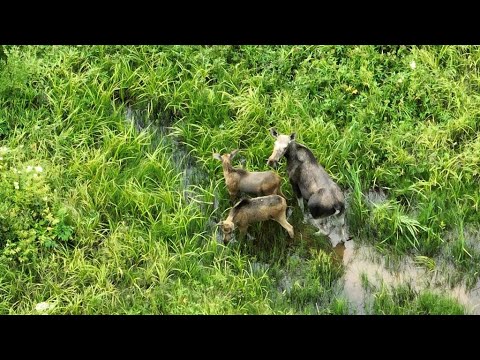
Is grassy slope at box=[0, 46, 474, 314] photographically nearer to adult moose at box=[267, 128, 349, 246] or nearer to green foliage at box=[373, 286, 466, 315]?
green foliage at box=[373, 286, 466, 315]

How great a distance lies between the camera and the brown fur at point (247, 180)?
9.65m

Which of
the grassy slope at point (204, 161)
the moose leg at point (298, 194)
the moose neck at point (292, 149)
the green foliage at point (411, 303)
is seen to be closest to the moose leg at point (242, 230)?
the grassy slope at point (204, 161)

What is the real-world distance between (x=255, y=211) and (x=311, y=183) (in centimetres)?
67

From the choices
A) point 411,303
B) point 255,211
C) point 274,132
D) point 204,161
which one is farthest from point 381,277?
point 204,161

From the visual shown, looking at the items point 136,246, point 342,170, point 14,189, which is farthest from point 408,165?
point 14,189

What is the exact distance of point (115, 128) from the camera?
10.7 metres

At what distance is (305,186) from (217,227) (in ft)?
3.38

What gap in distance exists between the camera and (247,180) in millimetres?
9719

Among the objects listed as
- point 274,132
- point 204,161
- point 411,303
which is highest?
point 274,132

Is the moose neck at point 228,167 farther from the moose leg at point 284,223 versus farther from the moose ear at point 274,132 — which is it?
the moose leg at point 284,223

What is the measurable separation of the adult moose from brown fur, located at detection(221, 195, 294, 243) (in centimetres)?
33

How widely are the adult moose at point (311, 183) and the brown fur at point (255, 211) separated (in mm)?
332

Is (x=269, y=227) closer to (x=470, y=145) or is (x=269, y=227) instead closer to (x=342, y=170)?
(x=342, y=170)

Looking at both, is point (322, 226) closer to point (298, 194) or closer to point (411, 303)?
point (298, 194)
